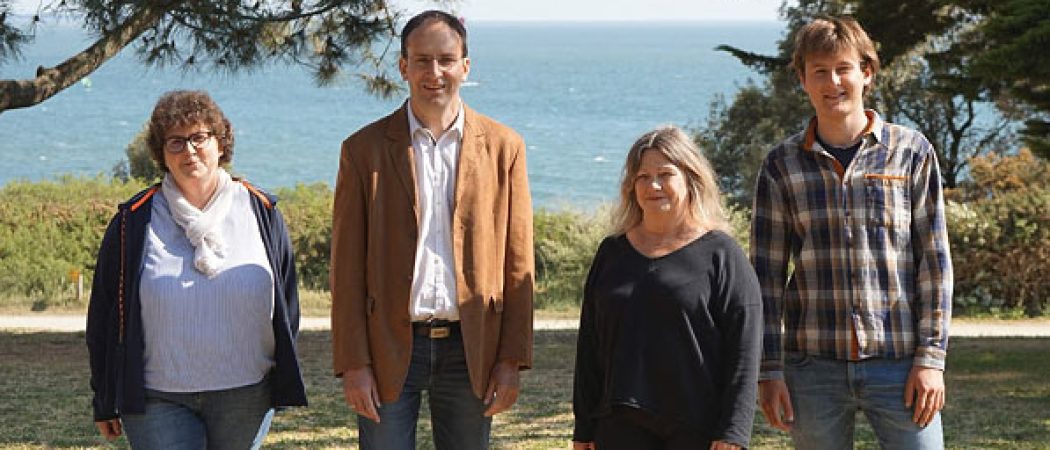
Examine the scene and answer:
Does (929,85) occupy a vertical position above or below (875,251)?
below

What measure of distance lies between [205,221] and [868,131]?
1818mm

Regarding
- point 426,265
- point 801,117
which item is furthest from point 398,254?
point 801,117

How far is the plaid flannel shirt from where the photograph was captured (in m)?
3.78

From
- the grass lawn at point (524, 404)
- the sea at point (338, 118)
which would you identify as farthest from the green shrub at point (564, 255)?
the sea at point (338, 118)

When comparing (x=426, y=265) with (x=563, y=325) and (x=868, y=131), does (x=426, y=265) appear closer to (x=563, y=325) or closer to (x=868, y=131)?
(x=868, y=131)

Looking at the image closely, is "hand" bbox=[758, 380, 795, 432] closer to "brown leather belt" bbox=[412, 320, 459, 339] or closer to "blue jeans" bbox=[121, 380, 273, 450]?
"brown leather belt" bbox=[412, 320, 459, 339]

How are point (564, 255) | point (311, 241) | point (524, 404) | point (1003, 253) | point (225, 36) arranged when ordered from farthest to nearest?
point (311, 241) < point (564, 255) < point (1003, 253) < point (225, 36) < point (524, 404)

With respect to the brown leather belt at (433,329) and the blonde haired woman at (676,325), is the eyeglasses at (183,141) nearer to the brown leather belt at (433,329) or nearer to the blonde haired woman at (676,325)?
the brown leather belt at (433,329)

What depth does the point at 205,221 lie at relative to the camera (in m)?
3.97

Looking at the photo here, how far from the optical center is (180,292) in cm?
394

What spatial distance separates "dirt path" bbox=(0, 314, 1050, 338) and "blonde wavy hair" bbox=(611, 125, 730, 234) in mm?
12209

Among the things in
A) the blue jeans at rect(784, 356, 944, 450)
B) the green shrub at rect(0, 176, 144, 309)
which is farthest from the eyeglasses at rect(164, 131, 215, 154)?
the green shrub at rect(0, 176, 144, 309)

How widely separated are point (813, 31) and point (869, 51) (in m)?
0.16

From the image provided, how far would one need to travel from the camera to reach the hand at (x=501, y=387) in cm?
396
